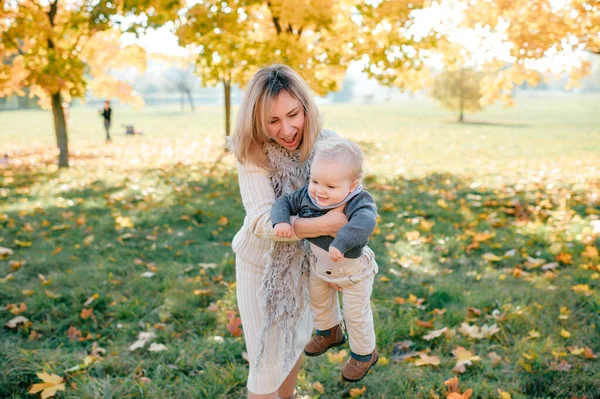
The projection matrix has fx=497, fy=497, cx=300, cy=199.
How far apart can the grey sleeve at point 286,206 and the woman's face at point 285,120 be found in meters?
0.26

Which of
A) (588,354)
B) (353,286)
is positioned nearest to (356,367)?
(353,286)

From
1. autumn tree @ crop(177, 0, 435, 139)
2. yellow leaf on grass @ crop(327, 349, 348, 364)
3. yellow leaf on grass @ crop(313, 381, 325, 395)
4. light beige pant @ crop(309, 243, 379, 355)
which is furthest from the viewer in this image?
autumn tree @ crop(177, 0, 435, 139)

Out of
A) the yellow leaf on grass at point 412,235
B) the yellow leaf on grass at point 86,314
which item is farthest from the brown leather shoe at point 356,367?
the yellow leaf on grass at point 412,235

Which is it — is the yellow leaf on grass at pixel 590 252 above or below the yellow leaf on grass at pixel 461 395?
above

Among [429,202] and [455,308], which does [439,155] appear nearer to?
[429,202]

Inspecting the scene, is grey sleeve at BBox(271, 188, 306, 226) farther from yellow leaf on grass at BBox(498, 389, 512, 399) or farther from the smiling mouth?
yellow leaf on grass at BBox(498, 389, 512, 399)

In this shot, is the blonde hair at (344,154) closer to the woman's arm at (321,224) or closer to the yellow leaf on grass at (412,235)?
the woman's arm at (321,224)

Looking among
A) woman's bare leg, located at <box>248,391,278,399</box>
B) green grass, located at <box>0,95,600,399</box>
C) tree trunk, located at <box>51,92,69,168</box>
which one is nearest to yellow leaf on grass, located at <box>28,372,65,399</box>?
green grass, located at <box>0,95,600,399</box>

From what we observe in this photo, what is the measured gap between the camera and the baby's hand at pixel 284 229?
2.06 m

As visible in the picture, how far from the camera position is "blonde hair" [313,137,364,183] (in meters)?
2.03

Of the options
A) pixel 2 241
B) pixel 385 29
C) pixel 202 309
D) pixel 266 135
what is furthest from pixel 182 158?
pixel 266 135

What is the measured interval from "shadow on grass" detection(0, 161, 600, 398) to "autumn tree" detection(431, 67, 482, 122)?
29.3 metres

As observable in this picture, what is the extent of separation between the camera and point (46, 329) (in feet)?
12.6

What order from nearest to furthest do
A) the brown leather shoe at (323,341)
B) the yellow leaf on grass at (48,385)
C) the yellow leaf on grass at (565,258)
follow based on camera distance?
the brown leather shoe at (323,341)
the yellow leaf on grass at (48,385)
the yellow leaf on grass at (565,258)
